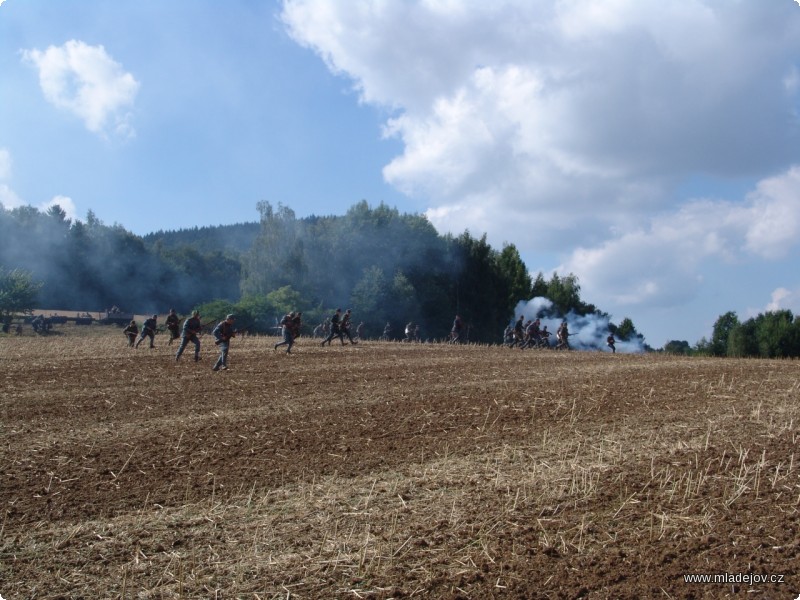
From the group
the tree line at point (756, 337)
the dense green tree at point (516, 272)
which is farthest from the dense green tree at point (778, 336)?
the dense green tree at point (516, 272)

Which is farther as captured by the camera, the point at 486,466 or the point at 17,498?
the point at 486,466

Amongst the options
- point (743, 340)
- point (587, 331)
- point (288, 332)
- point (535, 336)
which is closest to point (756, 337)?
point (743, 340)

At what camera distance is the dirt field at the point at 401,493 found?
6305mm

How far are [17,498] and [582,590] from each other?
6.76 m

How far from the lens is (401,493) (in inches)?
340

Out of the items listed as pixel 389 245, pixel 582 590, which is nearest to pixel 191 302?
pixel 389 245

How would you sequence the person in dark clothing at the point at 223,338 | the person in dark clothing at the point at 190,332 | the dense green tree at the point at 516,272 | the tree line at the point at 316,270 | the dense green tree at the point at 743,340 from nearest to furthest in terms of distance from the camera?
the person in dark clothing at the point at 223,338, the person in dark clothing at the point at 190,332, the tree line at the point at 316,270, the dense green tree at the point at 743,340, the dense green tree at the point at 516,272

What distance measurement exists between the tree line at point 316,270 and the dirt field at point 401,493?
135ft

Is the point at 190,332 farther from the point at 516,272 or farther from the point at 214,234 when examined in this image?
the point at 214,234

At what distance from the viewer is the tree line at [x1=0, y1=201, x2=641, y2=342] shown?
196 ft

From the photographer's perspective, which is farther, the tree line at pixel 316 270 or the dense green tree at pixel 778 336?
the dense green tree at pixel 778 336

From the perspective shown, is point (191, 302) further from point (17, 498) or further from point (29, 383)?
point (17, 498)

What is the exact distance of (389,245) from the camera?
63594 mm

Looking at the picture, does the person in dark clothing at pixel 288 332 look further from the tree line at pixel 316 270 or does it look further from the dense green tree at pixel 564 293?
the dense green tree at pixel 564 293
